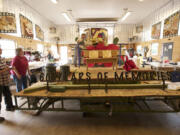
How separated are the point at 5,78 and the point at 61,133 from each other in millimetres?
1949

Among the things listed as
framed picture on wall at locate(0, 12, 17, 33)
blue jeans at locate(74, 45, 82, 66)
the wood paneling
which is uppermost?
framed picture on wall at locate(0, 12, 17, 33)

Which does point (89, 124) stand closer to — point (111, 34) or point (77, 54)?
point (77, 54)

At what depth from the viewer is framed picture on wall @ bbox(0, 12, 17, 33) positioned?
14.2ft

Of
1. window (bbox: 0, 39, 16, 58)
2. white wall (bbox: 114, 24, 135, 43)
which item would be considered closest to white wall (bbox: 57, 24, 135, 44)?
white wall (bbox: 114, 24, 135, 43)

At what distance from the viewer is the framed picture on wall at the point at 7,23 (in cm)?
432

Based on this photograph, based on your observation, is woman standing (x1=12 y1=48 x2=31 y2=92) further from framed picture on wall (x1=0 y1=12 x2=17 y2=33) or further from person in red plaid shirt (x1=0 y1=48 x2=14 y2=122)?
framed picture on wall (x1=0 y1=12 x2=17 y2=33)

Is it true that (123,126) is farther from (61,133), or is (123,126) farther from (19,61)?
(19,61)

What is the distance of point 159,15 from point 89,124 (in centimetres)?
879

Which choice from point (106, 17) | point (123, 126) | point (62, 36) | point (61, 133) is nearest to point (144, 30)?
point (106, 17)

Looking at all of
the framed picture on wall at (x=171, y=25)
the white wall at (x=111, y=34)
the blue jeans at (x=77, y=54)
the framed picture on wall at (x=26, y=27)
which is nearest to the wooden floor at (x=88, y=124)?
the blue jeans at (x=77, y=54)

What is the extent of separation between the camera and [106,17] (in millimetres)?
9273

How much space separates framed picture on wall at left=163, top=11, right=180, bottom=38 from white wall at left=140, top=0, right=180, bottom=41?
0.33 meters

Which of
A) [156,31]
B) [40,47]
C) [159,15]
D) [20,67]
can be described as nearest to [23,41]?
[40,47]

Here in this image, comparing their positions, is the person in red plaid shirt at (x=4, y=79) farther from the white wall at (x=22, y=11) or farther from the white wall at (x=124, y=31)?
the white wall at (x=124, y=31)
